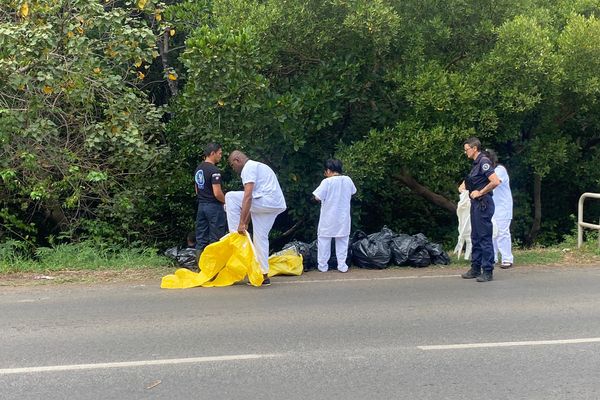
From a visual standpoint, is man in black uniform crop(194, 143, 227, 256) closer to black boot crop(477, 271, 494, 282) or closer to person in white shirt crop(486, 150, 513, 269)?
black boot crop(477, 271, 494, 282)

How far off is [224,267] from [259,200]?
983 millimetres

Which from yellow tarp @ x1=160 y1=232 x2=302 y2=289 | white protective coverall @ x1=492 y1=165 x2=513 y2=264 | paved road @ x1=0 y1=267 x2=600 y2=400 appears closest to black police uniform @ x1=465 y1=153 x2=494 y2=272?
paved road @ x1=0 y1=267 x2=600 y2=400

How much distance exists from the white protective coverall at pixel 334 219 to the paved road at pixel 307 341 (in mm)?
1199

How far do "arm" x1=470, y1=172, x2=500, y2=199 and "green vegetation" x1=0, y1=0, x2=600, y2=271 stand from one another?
2.42 m

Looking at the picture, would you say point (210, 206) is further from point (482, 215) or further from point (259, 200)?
point (482, 215)

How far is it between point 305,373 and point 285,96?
650 cm

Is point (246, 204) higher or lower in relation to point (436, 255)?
higher

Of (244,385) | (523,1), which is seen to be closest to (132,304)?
(244,385)

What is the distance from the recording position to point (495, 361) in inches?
215

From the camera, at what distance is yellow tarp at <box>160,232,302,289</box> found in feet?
28.1

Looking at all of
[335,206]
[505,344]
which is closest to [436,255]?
[335,206]

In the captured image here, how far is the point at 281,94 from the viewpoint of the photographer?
459 inches

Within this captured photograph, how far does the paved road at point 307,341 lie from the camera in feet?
16.2

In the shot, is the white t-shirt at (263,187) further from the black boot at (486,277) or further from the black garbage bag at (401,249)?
the black boot at (486,277)
